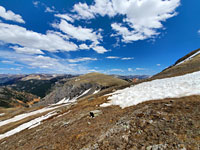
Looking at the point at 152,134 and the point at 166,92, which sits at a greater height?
the point at 166,92

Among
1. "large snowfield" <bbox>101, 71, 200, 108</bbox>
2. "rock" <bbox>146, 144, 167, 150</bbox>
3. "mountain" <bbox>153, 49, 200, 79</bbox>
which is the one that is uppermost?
"mountain" <bbox>153, 49, 200, 79</bbox>

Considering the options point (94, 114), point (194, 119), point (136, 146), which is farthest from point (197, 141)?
point (94, 114)

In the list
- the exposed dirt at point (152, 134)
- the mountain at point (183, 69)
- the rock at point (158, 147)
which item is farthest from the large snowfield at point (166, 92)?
the mountain at point (183, 69)

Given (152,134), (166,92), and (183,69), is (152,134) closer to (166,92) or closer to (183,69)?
(166,92)

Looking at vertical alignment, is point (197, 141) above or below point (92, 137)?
above

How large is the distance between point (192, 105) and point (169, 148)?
615 cm

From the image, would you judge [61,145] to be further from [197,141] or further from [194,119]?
[194,119]

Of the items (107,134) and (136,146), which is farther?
(107,134)

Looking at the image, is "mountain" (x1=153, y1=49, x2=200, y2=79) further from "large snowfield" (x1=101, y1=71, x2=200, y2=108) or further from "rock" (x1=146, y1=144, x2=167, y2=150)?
"rock" (x1=146, y1=144, x2=167, y2=150)

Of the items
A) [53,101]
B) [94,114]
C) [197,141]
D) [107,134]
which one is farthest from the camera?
[53,101]

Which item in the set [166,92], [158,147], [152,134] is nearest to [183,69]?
[166,92]

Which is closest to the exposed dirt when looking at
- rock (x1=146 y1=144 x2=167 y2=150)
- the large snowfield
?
rock (x1=146 y1=144 x2=167 y2=150)

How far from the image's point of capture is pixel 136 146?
6.32m

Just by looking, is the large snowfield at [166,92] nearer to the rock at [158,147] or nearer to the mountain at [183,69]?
the rock at [158,147]
